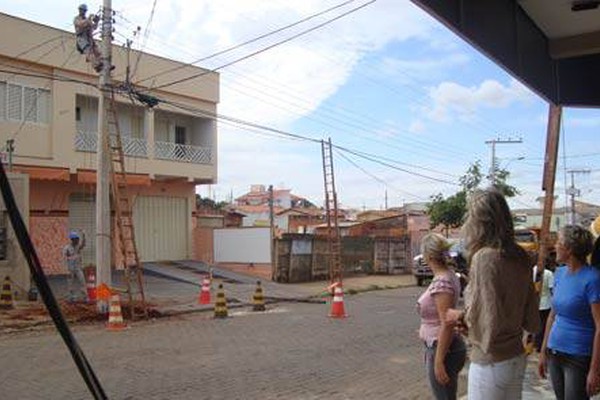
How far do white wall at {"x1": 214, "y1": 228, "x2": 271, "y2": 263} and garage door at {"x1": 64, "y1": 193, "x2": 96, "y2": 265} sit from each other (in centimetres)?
588

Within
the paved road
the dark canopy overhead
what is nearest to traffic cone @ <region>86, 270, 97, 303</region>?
the paved road

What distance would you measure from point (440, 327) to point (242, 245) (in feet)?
89.3

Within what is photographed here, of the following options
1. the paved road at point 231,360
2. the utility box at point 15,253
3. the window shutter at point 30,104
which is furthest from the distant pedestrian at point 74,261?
the window shutter at point 30,104

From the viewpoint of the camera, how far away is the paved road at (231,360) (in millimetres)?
8883

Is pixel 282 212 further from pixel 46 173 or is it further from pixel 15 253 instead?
pixel 15 253

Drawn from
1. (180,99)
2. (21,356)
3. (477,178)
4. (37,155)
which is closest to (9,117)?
(37,155)

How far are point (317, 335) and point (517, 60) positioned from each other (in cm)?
648

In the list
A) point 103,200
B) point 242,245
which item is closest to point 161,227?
point 242,245

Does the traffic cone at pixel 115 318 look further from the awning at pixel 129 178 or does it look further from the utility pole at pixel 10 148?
the awning at pixel 129 178

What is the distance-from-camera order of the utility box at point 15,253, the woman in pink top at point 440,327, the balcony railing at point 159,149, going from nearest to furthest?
the woman in pink top at point 440,327, the utility box at point 15,253, the balcony railing at point 159,149

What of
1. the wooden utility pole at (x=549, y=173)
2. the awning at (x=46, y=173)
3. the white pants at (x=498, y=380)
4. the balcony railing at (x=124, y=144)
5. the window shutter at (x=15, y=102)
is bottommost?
the white pants at (x=498, y=380)

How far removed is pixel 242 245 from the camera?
31.7m

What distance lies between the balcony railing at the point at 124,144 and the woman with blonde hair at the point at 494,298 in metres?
25.9

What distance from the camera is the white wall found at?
30406 millimetres
